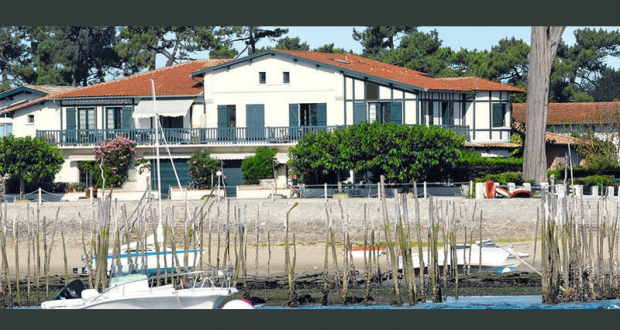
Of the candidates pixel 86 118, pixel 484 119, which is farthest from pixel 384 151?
pixel 86 118

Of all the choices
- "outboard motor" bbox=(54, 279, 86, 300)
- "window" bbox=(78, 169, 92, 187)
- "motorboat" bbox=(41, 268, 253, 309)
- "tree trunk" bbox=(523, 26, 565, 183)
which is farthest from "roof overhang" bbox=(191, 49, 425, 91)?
"motorboat" bbox=(41, 268, 253, 309)

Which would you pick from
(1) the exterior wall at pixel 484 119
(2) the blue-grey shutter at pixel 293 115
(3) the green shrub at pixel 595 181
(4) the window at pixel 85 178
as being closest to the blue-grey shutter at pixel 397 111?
(2) the blue-grey shutter at pixel 293 115

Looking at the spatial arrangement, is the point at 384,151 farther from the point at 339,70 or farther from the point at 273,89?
the point at 273,89

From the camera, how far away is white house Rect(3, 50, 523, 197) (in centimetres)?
4600

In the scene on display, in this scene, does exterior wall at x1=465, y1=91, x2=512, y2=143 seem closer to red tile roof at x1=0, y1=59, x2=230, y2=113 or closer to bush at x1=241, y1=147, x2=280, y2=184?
bush at x1=241, y1=147, x2=280, y2=184

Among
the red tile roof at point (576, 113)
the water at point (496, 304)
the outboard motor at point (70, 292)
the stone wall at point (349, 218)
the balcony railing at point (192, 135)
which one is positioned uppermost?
the red tile roof at point (576, 113)

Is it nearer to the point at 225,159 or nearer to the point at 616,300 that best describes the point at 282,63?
the point at 225,159

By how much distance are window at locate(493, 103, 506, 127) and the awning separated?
1473 cm

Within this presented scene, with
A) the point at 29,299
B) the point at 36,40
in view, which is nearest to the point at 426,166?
the point at 29,299

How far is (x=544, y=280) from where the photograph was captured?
26.9 metres

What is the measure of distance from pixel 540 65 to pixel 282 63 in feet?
38.5

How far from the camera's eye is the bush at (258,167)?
4466 cm

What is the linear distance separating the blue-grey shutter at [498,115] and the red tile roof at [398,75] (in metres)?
0.86

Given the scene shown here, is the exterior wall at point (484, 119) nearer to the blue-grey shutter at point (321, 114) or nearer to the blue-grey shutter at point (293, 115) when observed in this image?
the blue-grey shutter at point (321, 114)
